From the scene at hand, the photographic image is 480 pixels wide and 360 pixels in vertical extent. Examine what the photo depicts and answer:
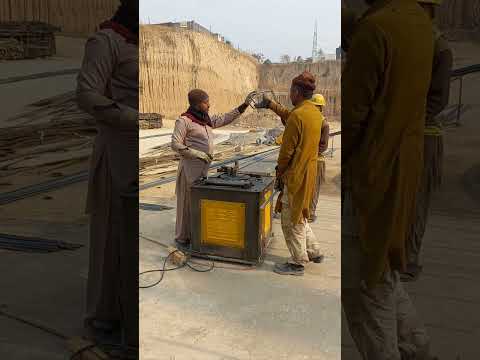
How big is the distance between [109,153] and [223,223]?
2.28 meters

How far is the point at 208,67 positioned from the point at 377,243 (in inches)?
844

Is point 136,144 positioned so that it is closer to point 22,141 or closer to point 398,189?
point 22,141

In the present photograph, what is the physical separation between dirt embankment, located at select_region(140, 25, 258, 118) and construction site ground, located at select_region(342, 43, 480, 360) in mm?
15665

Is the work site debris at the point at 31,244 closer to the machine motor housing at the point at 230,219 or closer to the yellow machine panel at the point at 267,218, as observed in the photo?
the machine motor housing at the point at 230,219

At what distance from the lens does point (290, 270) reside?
3170 mm

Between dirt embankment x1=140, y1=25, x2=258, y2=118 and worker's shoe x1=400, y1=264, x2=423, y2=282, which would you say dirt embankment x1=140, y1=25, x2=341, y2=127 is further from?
worker's shoe x1=400, y1=264, x2=423, y2=282

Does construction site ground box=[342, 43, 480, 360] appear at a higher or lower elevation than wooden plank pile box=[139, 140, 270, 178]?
higher

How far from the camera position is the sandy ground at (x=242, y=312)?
2.23 m

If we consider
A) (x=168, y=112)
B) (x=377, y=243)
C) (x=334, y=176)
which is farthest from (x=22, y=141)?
(x=168, y=112)

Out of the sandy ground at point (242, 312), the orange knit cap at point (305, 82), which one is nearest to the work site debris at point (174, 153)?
the sandy ground at point (242, 312)

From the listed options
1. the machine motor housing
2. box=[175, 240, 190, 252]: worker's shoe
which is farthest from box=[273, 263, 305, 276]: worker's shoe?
box=[175, 240, 190, 252]: worker's shoe

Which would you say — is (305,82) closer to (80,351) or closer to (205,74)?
(80,351)

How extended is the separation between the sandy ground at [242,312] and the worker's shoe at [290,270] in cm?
5

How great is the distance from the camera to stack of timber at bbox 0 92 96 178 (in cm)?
108
